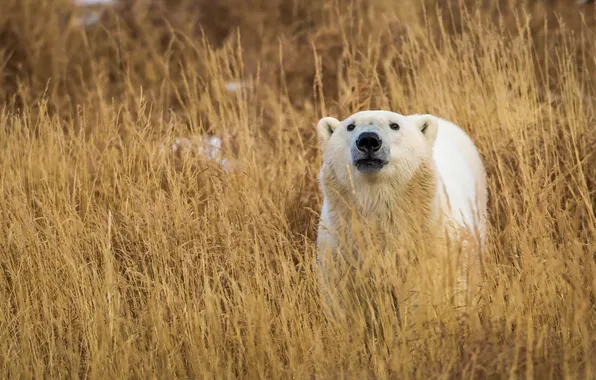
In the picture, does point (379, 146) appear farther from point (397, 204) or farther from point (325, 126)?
point (325, 126)

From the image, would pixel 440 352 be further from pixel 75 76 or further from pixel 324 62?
pixel 75 76

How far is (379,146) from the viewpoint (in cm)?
375

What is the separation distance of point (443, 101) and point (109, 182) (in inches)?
82.3

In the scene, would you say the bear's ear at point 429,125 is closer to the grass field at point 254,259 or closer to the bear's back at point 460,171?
the bear's back at point 460,171

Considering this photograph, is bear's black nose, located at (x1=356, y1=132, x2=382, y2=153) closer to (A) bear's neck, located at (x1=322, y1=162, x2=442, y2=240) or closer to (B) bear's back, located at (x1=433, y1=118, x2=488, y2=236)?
(A) bear's neck, located at (x1=322, y1=162, x2=442, y2=240)

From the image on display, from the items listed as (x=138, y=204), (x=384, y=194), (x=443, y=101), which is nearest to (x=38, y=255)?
(x=138, y=204)

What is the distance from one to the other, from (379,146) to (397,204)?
0.30m

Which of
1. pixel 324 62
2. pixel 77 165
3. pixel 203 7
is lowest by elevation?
pixel 77 165

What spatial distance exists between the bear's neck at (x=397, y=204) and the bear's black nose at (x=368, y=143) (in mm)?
205

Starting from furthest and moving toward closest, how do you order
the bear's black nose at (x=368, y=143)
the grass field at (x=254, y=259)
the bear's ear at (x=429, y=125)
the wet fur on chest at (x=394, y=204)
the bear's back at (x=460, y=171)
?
the bear's back at (x=460, y=171) < the bear's ear at (x=429, y=125) < the wet fur on chest at (x=394, y=204) < the bear's black nose at (x=368, y=143) < the grass field at (x=254, y=259)

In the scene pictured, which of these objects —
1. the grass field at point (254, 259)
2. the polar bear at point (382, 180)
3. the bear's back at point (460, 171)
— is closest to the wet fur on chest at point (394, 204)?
the polar bear at point (382, 180)

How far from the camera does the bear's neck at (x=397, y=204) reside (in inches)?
153

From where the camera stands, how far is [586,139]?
202 inches

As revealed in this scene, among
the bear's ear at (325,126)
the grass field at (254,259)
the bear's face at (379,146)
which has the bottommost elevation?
the grass field at (254,259)
